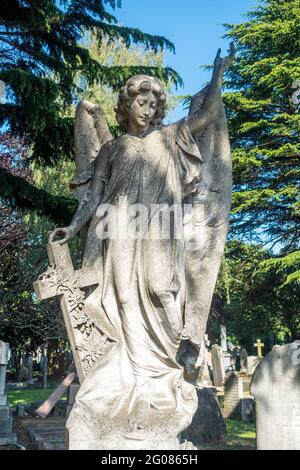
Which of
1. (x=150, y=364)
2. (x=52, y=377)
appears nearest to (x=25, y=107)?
(x=150, y=364)

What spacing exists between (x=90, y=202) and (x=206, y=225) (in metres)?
0.96

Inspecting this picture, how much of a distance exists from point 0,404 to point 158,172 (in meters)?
7.06

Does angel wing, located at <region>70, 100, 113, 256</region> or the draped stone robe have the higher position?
angel wing, located at <region>70, 100, 113, 256</region>

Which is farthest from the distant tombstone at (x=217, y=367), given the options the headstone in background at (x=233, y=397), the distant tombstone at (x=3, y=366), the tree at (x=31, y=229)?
the distant tombstone at (x=3, y=366)

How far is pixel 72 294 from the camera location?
3756 millimetres

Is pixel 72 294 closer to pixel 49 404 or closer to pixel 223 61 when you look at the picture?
pixel 223 61

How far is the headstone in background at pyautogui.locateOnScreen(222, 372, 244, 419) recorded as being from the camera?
12.3m

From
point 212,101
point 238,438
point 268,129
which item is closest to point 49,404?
point 238,438

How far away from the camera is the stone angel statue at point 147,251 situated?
11.0ft

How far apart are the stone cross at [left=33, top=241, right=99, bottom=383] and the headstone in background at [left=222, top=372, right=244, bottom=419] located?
9.42 metres

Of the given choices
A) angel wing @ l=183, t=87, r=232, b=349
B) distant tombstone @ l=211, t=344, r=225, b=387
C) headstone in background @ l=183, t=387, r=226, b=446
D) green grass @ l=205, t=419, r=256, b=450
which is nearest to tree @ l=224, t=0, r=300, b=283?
distant tombstone @ l=211, t=344, r=225, b=387

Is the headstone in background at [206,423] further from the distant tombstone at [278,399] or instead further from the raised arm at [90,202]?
the raised arm at [90,202]

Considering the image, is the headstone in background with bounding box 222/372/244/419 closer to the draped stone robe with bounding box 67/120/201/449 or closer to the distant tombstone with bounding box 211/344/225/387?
the distant tombstone with bounding box 211/344/225/387

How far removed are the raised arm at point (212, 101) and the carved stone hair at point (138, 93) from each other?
0.85 feet
